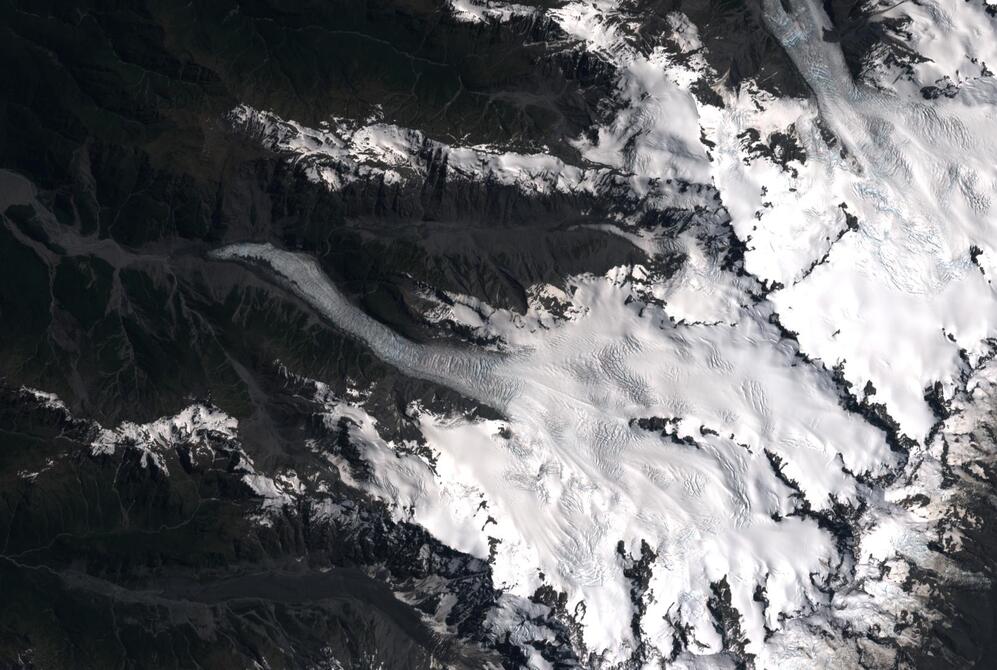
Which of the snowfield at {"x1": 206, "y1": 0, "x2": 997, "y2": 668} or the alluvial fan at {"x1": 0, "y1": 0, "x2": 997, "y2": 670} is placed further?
the snowfield at {"x1": 206, "y1": 0, "x2": 997, "y2": 668}

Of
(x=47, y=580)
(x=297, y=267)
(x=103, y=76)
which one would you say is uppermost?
(x=103, y=76)

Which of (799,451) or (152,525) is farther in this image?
(799,451)

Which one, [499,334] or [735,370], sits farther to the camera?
[735,370]

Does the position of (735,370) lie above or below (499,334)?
below

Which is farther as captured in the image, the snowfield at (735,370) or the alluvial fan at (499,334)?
the snowfield at (735,370)

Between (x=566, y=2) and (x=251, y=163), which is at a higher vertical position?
(x=566, y=2)

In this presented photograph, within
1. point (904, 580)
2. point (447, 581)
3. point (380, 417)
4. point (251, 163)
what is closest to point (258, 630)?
point (447, 581)

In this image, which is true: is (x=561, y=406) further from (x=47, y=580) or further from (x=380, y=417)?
(x=47, y=580)
